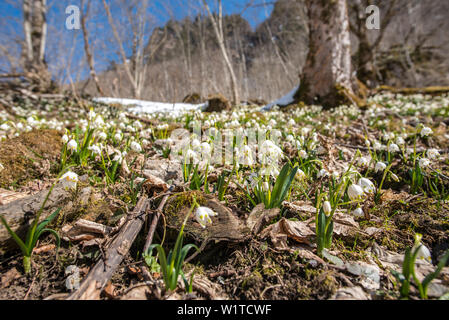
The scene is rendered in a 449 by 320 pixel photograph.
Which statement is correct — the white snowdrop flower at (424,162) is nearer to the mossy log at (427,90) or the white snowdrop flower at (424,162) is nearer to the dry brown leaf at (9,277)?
the dry brown leaf at (9,277)

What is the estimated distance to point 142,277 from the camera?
1.14 metres

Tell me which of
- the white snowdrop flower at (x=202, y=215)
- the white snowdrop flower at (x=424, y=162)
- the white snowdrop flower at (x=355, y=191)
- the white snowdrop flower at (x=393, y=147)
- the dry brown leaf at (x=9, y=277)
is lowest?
the dry brown leaf at (x=9, y=277)

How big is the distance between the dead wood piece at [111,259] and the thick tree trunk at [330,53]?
7479 millimetres

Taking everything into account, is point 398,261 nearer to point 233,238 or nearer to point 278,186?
point 278,186

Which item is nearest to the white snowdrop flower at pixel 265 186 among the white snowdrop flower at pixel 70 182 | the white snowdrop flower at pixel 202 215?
the white snowdrop flower at pixel 202 215

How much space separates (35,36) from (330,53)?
13.6m

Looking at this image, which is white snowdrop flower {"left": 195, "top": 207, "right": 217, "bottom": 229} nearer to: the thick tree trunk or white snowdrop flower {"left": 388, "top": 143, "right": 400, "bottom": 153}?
white snowdrop flower {"left": 388, "top": 143, "right": 400, "bottom": 153}

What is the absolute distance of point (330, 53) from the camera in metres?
7.09

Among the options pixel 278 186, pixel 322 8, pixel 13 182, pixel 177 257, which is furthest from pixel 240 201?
pixel 322 8

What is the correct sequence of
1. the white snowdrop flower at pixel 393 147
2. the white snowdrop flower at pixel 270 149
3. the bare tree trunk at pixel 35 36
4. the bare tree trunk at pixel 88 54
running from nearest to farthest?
the white snowdrop flower at pixel 270 149
the white snowdrop flower at pixel 393 147
the bare tree trunk at pixel 35 36
the bare tree trunk at pixel 88 54

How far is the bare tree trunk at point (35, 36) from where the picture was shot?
33.1 ft

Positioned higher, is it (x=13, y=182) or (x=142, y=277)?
(x=13, y=182)

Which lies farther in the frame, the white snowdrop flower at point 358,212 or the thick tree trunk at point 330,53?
the thick tree trunk at point 330,53

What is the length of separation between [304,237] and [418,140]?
329 centimetres
